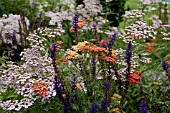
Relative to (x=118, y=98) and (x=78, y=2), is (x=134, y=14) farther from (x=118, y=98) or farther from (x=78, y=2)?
(x=78, y=2)

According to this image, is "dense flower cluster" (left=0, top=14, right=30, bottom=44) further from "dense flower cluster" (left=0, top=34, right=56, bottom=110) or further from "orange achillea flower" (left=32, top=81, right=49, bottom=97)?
"orange achillea flower" (left=32, top=81, right=49, bottom=97)

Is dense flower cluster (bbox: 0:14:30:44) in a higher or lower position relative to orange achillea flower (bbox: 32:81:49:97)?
lower

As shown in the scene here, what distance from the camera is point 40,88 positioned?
115 inches

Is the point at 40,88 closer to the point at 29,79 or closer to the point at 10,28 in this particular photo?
the point at 29,79

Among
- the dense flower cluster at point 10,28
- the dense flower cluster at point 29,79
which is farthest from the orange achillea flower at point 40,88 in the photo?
the dense flower cluster at point 10,28

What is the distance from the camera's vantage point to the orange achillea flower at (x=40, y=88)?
2.89 metres

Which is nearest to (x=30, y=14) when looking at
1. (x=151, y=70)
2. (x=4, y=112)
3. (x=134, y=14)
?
(x=134, y=14)

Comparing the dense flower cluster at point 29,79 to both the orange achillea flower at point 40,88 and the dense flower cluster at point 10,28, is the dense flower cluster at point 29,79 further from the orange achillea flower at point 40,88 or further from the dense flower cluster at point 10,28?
the dense flower cluster at point 10,28

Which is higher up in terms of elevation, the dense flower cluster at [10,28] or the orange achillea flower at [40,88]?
the orange achillea flower at [40,88]

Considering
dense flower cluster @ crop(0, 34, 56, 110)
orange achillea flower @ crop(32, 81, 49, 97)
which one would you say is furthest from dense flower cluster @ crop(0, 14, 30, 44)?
orange achillea flower @ crop(32, 81, 49, 97)

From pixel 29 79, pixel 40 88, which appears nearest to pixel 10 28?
pixel 29 79

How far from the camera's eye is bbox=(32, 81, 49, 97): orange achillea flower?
2.89 metres

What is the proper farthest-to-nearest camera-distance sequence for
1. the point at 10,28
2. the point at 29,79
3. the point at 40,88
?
the point at 10,28
the point at 29,79
the point at 40,88

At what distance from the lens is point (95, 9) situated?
5.93m
